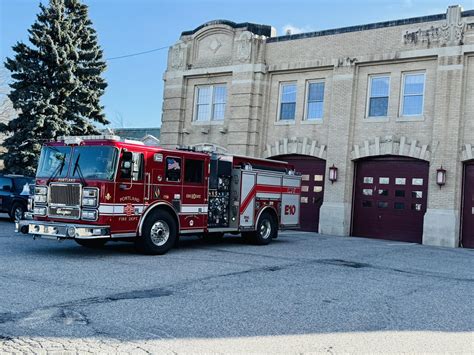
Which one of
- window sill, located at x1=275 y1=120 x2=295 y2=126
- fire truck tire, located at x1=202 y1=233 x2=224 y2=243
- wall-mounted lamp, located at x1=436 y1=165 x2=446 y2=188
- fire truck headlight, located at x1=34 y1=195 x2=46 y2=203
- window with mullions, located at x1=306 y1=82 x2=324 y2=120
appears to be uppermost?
window with mullions, located at x1=306 y1=82 x2=324 y2=120

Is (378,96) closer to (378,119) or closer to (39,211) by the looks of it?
(378,119)

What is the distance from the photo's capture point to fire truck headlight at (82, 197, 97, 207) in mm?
10758

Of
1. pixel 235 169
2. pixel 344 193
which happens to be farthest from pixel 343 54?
pixel 235 169

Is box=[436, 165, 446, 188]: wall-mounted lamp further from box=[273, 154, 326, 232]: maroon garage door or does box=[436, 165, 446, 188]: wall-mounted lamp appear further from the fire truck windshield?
the fire truck windshield

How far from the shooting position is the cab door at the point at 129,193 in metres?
11.0

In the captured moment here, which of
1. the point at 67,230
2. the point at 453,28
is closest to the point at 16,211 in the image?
the point at 67,230

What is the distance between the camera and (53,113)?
24.2m

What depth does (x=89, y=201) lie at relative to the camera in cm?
1082

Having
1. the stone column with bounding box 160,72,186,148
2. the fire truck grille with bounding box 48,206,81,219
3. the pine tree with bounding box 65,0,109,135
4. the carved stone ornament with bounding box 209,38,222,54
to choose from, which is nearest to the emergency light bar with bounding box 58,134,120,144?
the fire truck grille with bounding box 48,206,81,219

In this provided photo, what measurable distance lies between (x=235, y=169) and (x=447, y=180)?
748cm

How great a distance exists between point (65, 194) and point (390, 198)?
39.1ft

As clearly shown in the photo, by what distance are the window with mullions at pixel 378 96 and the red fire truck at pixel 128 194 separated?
→ 7.80m

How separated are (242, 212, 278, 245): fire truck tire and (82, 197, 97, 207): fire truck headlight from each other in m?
5.28

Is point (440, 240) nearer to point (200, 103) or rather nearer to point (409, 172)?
point (409, 172)
